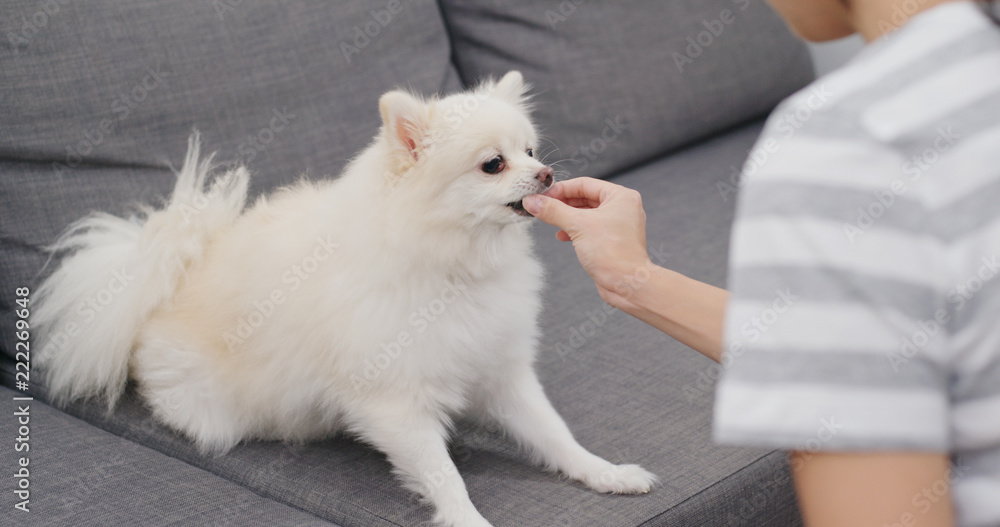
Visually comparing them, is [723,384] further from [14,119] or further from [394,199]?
[14,119]

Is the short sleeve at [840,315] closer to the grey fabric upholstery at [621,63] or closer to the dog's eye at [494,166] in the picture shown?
the dog's eye at [494,166]

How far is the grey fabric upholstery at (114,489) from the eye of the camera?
3.52 ft

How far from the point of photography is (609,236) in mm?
972

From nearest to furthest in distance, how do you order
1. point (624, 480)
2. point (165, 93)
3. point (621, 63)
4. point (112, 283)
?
1. point (624, 480)
2. point (112, 283)
3. point (165, 93)
4. point (621, 63)

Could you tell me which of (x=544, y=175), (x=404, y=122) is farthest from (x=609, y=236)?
(x=404, y=122)

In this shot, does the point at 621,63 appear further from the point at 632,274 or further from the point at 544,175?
the point at 632,274

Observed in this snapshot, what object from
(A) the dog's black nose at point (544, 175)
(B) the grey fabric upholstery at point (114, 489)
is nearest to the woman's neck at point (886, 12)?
(A) the dog's black nose at point (544, 175)

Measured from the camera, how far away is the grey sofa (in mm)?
1122

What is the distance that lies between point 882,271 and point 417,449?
0.82 metres

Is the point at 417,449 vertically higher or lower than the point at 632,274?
lower

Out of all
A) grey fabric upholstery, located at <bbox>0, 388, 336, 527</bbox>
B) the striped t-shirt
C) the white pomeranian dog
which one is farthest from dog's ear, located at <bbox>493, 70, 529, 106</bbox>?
the striped t-shirt

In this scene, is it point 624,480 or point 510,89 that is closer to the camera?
point 624,480

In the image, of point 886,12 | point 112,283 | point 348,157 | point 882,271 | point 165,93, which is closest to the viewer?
point 882,271

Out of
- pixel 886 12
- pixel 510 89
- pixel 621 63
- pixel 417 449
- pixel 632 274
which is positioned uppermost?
pixel 886 12
